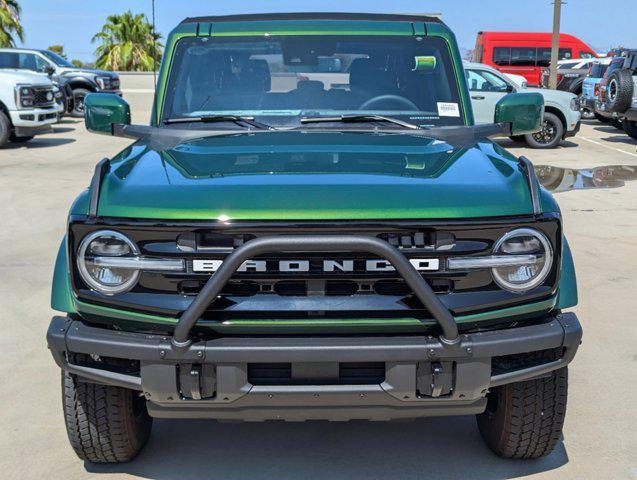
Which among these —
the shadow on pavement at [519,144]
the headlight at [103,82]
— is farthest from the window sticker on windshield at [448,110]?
the headlight at [103,82]

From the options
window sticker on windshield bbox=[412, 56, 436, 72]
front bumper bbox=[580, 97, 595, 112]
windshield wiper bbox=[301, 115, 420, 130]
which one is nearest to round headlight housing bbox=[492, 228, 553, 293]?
windshield wiper bbox=[301, 115, 420, 130]

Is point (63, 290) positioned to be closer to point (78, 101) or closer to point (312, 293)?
point (312, 293)

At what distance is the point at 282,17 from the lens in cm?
471

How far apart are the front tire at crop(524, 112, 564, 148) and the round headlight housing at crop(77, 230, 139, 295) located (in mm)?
14101

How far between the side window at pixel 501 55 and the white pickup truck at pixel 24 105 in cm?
2097

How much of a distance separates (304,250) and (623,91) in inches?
597

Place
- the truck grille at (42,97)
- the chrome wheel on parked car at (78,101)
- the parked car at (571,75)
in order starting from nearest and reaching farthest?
1. the truck grille at (42,97)
2. the chrome wheel on parked car at (78,101)
3. the parked car at (571,75)

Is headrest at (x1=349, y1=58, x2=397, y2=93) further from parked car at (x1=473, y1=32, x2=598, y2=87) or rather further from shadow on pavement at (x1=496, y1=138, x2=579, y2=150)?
parked car at (x1=473, y1=32, x2=598, y2=87)

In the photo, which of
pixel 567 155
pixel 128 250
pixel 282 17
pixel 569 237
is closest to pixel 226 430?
pixel 128 250

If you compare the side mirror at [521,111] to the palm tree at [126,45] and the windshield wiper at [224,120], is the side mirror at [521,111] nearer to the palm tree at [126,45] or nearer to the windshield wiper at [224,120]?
the windshield wiper at [224,120]

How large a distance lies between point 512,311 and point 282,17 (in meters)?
2.39

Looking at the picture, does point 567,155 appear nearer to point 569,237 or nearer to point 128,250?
point 569,237

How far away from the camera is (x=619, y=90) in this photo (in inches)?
651

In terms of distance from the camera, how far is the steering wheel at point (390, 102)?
4340mm
